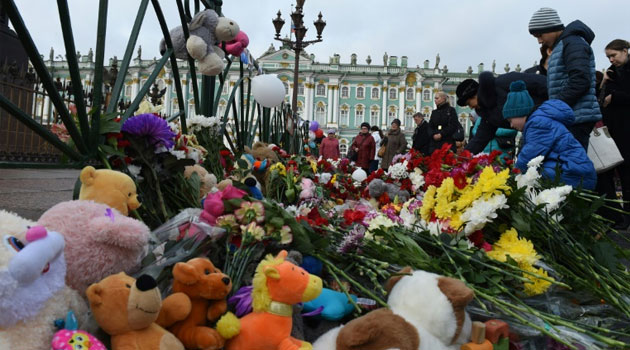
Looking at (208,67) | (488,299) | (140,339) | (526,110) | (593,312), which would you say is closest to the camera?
(140,339)

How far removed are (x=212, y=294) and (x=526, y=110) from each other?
271cm

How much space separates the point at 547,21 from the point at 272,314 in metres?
3.40

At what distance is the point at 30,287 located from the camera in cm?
92

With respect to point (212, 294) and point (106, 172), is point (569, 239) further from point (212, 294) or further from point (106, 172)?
point (106, 172)

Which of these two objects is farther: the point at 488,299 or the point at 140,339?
the point at 488,299

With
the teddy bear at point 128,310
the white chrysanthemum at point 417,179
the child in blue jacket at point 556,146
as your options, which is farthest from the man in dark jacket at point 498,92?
the teddy bear at point 128,310

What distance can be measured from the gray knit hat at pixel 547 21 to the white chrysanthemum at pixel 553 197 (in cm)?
215

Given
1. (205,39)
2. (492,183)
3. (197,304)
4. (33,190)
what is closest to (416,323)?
(197,304)

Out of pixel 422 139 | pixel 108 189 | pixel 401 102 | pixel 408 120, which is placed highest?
pixel 401 102

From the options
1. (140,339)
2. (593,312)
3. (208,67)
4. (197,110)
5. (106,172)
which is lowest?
(593,312)

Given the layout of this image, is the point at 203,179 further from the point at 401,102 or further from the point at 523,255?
the point at 401,102

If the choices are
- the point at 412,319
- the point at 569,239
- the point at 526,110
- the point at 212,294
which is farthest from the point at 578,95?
the point at 212,294

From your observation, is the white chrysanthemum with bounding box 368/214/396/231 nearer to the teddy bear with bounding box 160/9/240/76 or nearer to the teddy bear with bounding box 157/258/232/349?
the teddy bear with bounding box 157/258/232/349

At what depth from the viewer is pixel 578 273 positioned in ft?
5.67
